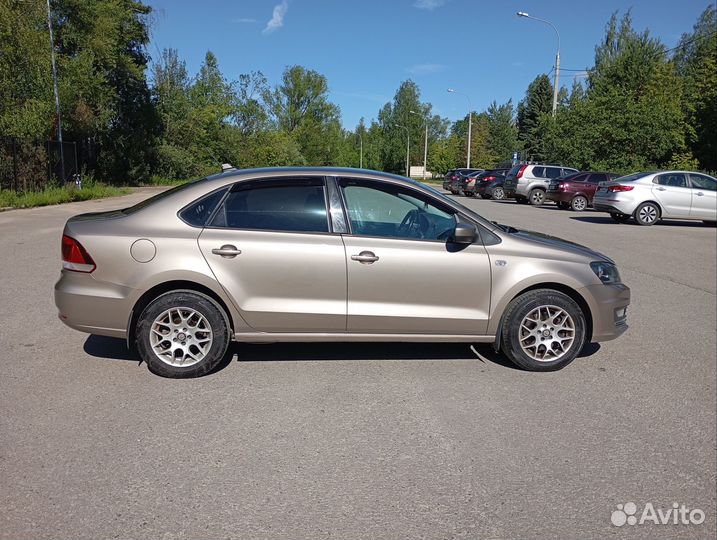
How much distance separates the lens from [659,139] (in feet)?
112

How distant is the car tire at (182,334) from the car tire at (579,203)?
69.0 feet

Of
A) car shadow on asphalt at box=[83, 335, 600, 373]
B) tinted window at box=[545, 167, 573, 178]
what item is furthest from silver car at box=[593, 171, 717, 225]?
car shadow on asphalt at box=[83, 335, 600, 373]

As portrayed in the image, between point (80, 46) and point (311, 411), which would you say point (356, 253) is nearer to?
point (311, 411)

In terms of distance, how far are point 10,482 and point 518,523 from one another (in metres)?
2.55

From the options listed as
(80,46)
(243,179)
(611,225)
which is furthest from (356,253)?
(80,46)

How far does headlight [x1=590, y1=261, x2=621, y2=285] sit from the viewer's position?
4.82 m

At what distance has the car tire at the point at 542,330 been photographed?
15.4 feet

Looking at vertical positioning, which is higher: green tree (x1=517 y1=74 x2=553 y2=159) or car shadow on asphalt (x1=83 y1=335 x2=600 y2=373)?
green tree (x1=517 y1=74 x2=553 y2=159)

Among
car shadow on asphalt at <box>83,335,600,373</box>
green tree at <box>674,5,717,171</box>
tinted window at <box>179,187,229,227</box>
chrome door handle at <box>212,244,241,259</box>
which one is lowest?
car shadow on asphalt at <box>83,335,600,373</box>

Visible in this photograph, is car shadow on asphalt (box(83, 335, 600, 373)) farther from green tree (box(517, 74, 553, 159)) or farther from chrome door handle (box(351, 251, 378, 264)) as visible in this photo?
green tree (box(517, 74, 553, 159))

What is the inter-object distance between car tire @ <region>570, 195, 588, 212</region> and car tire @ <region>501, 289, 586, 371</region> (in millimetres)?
19661

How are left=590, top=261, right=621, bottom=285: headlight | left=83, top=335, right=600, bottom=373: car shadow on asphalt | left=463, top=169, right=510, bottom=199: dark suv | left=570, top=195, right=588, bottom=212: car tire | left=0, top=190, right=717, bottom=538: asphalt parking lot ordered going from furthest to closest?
left=463, top=169, right=510, bottom=199: dark suv, left=570, top=195, right=588, bottom=212: car tire, left=83, top=335, right=600, bottom=373: car shadow on asphalt, left=590, top=261, right=621, bottom=285: headlight, left=0, top=190, right=717, bottom=538: asphalt parking lot

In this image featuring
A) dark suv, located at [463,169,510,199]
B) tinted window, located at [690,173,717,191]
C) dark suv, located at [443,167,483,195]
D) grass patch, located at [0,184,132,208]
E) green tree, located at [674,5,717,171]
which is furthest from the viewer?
dark suv, located at [443,167,483,195]

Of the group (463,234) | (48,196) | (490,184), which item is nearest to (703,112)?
(490,184)
